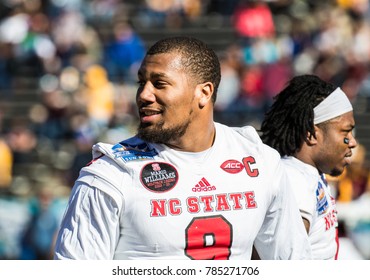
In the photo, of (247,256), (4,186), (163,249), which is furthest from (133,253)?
(4,186)

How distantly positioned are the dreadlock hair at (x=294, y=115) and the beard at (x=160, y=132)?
1.07 metres

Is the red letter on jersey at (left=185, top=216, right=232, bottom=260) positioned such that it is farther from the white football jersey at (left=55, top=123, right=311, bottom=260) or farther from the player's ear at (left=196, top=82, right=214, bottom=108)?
the player's ear at (left=196, top=82, right=214, bottom=108)

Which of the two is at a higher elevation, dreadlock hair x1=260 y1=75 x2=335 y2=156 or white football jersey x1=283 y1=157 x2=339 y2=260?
dreadlock hair x1=260 y1=75 x2=335 y2=156

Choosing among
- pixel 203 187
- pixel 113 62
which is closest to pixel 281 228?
pixel 203 187

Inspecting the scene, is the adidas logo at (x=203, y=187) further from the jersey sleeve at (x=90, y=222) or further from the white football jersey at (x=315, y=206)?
the white football jersey at (x=315, y=206)

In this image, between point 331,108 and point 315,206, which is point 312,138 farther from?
point 315,206

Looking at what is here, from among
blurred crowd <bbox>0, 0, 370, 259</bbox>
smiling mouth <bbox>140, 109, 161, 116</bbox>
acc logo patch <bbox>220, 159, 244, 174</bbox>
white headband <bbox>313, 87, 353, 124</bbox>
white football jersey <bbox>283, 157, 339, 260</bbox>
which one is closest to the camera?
smiling mouth <bbox>140, 109, 161, 116</bbox>

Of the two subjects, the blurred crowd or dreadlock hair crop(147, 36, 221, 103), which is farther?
the blurred crowd

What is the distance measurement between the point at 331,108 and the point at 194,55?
3.81 feet

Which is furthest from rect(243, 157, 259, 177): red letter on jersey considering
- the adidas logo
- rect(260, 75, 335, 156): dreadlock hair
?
rect(260, 75, 335, 156): dreadlock hair

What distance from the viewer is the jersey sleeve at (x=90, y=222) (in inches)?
149

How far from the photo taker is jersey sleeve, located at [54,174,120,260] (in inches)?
149

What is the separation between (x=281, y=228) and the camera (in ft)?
13.7

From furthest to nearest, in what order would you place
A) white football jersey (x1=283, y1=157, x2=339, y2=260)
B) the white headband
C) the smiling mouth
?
the white headband
white football jersey (x1=283, y1=157, x2=339, y2=260)
the smiling mouth
